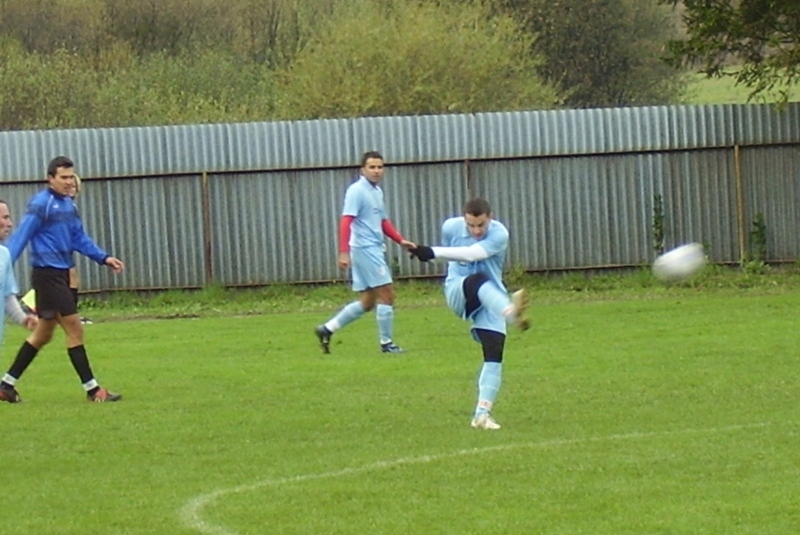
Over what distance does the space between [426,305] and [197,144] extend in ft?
15.6

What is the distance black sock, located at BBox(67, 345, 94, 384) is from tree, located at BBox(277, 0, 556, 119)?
884 inches

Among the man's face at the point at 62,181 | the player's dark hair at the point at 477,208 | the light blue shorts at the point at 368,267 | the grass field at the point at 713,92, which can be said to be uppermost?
the man's face at the point at 62,181

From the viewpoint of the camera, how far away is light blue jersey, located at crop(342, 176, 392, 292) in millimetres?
17531

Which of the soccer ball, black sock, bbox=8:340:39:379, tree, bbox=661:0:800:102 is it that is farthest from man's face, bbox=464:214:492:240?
tree, bbox=661:0:800:102

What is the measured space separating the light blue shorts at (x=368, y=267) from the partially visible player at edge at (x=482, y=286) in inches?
214

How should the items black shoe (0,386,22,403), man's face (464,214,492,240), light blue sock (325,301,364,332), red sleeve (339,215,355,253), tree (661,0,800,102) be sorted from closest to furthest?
man's face (464,214,492,240), black shoe (0,386,22,403), red sleeve (339,215,355,253), light blue sock (325,301,364,332), tree (661,0,800,102)

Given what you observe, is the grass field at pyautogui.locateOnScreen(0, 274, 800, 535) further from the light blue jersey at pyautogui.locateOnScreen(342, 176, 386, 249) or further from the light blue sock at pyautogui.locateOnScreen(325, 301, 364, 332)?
the light blue jersey at pyautogui.locateOnScreen(342, 176, 386, 249)

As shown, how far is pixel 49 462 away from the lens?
11.1m

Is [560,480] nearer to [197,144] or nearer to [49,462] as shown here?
[49,462]

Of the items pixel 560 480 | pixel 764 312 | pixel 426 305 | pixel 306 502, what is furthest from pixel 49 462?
pixel 426 305

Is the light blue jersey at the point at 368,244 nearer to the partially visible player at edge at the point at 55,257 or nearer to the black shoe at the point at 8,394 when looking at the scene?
the partially visible player at edge at the point at 55,257

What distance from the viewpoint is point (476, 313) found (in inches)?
472

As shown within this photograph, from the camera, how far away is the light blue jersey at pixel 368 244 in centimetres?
1753

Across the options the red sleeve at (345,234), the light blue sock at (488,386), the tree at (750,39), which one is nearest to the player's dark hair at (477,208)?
the light blue sock at (488,386)
